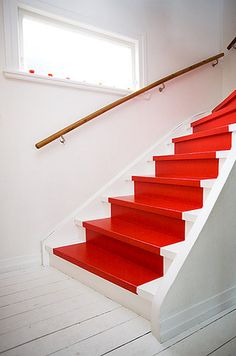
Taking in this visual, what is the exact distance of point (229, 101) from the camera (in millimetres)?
2449

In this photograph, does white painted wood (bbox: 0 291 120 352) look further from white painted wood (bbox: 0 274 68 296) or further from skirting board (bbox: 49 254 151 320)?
white painted wood (bbox: 0 274 68 296)

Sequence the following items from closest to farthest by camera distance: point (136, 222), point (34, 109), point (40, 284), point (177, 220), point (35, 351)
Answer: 1. point (35, 351)
2. point (177, 220)
3. point (40, 284)
4. point (136, 222)
5. point (34, 109)

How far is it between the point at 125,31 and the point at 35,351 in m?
2.51

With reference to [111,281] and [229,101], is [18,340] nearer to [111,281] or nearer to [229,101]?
[111,281]

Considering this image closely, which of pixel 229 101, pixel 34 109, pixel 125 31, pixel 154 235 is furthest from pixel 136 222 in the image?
pixel 125 31

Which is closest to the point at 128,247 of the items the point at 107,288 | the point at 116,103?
the point at 107,288

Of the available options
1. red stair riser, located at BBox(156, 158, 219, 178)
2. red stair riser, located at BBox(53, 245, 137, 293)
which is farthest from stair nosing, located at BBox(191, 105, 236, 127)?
red stair riser, located at BBox(53, 245, 137, 293)

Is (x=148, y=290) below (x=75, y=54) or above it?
below

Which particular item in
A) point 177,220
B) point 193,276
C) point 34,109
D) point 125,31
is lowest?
point 193,276

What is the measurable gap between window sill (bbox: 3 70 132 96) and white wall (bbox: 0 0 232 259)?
0.12ft

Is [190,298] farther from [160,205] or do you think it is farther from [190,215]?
[160,205]

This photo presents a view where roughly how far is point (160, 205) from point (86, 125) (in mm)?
975

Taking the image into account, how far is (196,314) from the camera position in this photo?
124cm

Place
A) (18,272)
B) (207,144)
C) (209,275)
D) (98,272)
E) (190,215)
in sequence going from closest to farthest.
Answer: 1. (209,275)
2. (190,215)
3. (98,272)
4. (18,272)
5. (207,144)
